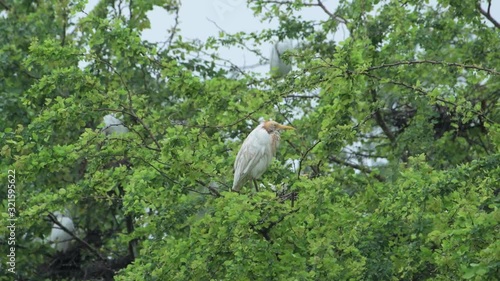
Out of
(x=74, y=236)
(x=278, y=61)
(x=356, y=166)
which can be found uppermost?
(x=278, y=61)

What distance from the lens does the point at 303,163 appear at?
8742 mm

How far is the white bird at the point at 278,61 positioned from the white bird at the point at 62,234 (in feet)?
7.28

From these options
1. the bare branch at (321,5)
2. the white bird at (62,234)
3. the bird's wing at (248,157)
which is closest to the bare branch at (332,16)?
the bare branch at (321,5)

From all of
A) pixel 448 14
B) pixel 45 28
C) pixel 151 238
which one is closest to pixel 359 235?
pixel 151 238

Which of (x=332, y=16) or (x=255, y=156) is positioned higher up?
(x=332, y=16)

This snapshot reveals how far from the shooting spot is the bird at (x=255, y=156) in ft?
28.6

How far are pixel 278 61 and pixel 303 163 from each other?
385 cm

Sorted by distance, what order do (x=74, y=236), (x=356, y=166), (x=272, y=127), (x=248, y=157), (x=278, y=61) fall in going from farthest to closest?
(x=74, y=236) → (x=278, y=61) → (x=356, y=166) → (x=272, y=127) → (x=248, y=157)

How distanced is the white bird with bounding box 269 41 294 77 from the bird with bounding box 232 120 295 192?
323cm

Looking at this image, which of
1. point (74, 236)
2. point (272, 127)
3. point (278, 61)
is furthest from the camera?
point (74, 236)

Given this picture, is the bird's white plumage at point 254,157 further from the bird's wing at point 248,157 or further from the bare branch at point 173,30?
the bare branch at point 173,30

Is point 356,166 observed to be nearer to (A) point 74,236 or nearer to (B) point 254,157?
(A) point 74,236

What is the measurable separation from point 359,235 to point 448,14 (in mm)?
4177

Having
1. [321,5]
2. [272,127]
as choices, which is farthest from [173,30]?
[272,127]
